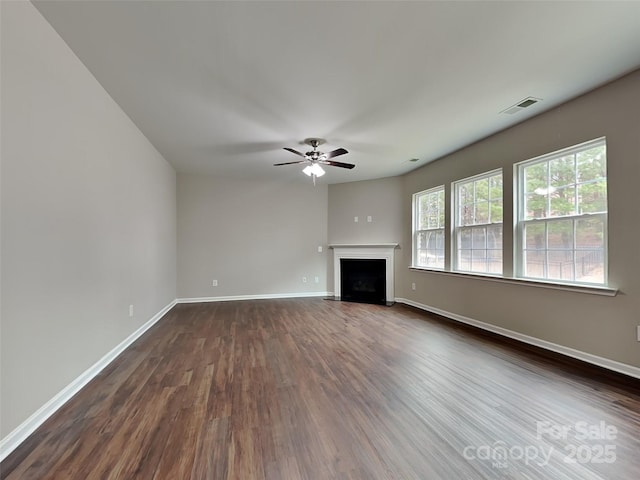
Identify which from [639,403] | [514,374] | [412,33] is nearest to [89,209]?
[412,33]

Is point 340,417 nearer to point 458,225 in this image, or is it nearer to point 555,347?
point 555,347

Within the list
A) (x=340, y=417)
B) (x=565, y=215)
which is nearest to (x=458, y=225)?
(x=565, y=215)

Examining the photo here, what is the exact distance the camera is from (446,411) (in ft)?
6.59

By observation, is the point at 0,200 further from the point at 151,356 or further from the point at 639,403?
the point at 639,403

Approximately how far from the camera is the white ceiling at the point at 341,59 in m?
1.86

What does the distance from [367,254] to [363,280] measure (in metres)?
0.60

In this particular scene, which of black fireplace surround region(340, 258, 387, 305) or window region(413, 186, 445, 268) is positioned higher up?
window region(413, 186, 445, 268)

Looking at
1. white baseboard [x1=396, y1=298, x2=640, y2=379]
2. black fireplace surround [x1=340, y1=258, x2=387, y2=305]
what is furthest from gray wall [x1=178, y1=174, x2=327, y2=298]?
white baseboard [x1=396, y1=298, x2=640, y2=379]

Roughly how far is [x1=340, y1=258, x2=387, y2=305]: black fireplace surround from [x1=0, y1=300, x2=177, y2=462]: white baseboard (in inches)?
168

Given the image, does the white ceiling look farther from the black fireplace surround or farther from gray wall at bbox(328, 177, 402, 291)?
the black fireplace surround

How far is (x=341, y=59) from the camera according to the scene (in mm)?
2307

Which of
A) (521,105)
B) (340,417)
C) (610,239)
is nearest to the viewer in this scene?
Result: (340,417)

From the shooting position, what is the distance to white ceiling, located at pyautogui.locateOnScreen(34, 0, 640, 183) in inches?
73.2

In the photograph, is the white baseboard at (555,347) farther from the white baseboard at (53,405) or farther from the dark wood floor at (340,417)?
the white baseboard at (53,405)
